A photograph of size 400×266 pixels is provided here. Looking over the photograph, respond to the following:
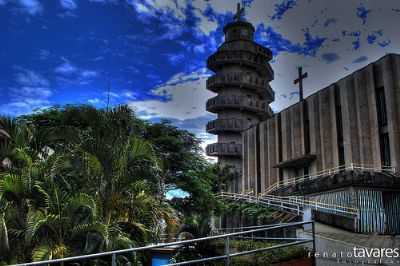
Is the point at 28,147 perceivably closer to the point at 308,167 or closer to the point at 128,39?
the point at 128,39

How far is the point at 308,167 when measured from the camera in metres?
32.7

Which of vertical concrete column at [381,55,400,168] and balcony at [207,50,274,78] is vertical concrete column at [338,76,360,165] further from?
balcony at [207,50,274,78]

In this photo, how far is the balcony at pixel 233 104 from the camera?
1941 inches

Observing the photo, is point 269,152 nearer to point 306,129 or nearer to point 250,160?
point 250,160

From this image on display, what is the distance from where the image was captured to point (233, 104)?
1937 inches

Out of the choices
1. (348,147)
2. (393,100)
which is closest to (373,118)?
(393,100)

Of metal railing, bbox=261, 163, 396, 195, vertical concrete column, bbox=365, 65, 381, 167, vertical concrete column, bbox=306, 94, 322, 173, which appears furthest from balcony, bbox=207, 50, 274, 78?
vertical concrete column, bbox=365, 65, 381, 167

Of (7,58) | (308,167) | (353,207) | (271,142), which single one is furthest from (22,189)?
(271,142)

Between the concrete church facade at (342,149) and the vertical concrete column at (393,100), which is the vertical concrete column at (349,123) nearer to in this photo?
the concrete church facade at (342,149)

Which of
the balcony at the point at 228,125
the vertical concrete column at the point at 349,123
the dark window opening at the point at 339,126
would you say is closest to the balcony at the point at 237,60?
the balcony at the point at 228,125

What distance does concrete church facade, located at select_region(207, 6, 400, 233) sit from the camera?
20188 millimetres

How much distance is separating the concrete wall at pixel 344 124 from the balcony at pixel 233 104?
11.3m

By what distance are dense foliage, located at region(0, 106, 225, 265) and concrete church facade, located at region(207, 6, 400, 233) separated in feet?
34.2

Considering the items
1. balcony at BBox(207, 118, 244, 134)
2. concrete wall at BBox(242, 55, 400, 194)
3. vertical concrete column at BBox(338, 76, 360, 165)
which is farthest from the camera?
balcony at BBox(207, 118, 244, 134)
